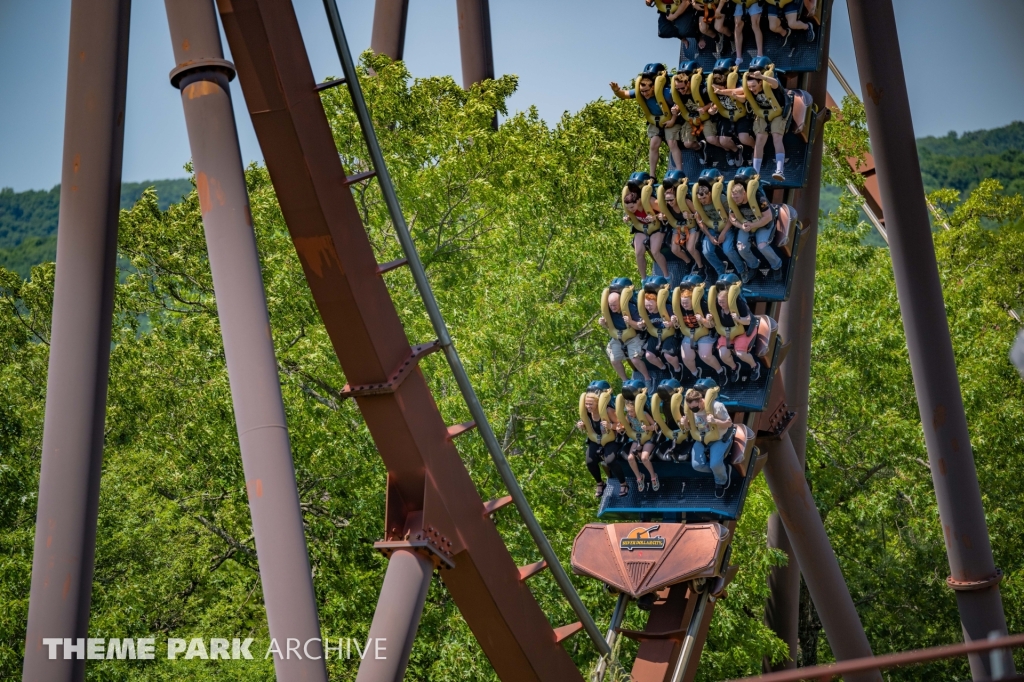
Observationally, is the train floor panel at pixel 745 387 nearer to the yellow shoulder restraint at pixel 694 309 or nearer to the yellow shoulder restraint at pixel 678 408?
the yellow shoulder restraint at pixel 694 309

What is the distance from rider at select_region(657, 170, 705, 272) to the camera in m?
9.48

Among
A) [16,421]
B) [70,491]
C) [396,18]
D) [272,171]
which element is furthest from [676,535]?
[396,18]

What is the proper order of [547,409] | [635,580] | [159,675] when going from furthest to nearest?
[547,409], [159,675], [635,580]

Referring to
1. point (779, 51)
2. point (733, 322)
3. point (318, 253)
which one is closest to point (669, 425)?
point (733, 322)

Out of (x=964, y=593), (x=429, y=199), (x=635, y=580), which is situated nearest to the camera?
(x=635, y=580)

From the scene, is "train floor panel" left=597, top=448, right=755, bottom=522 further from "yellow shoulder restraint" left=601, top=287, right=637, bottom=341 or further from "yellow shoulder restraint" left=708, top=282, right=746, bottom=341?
"yellow shoulder restraint" left=601, top=287, right=637, bottom=341

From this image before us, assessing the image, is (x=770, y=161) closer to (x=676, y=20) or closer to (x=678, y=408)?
(x=676, y=20)

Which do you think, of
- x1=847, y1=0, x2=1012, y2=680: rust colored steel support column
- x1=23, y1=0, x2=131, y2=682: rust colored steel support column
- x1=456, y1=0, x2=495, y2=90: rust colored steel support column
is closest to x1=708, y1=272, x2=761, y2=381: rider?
x1=847, y1=0, x2=1012, y2=680: rust colored steel support column

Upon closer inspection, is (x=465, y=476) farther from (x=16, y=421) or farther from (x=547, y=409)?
(x=16, y=421)

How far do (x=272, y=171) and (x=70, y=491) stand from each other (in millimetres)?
2045

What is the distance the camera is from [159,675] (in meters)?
11.5

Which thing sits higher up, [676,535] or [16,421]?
[16,421]

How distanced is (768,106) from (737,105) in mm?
272

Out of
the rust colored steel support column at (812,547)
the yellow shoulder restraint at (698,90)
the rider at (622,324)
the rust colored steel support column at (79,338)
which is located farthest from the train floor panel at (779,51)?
the rust colored steel support column at (79,338)
